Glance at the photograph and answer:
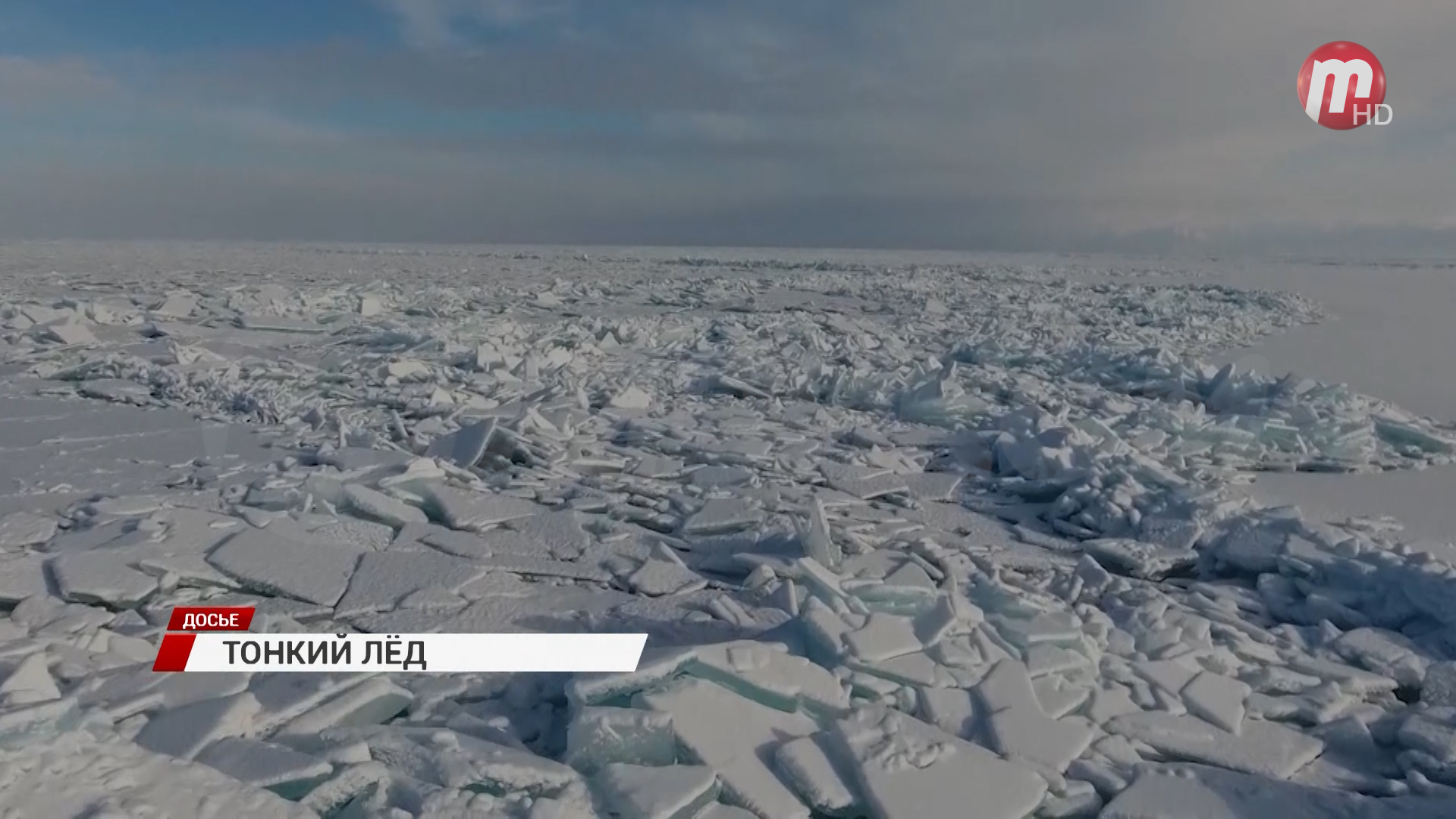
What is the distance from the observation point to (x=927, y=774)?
6.75 ft

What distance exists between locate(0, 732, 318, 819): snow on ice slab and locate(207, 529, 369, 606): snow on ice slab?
1.02 metres

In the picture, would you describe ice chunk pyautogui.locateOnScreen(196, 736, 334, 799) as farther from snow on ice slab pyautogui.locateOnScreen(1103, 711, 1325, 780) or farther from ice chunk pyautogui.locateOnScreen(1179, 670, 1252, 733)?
ice chunk pyautogui.locateOnScreen(1179, 670, 1252, 733)

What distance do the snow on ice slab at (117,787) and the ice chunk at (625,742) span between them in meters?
0.58

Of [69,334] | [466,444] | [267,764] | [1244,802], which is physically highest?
[69,334]

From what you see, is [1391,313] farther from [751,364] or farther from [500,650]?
[500,650]

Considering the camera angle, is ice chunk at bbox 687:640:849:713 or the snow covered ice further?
ice chunk at bbox 687:640:849:713

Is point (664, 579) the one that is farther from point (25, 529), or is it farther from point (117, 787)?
point (25, 529)

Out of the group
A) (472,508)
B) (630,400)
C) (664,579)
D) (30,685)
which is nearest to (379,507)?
(472,508)

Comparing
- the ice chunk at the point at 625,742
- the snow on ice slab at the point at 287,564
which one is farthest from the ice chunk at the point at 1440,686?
the snow on ice slab at the point at 287,564

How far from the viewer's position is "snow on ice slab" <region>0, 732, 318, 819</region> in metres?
1.75

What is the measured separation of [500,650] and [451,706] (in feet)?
0.97

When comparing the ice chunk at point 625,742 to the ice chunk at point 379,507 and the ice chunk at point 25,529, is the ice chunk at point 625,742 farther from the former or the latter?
the ice chunk at point 25,529

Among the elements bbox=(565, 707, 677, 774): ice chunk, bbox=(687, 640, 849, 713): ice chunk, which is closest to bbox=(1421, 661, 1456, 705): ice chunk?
bbox=(687, 640, 849, 713): ice chunk

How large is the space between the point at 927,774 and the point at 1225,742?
36.4 inches
